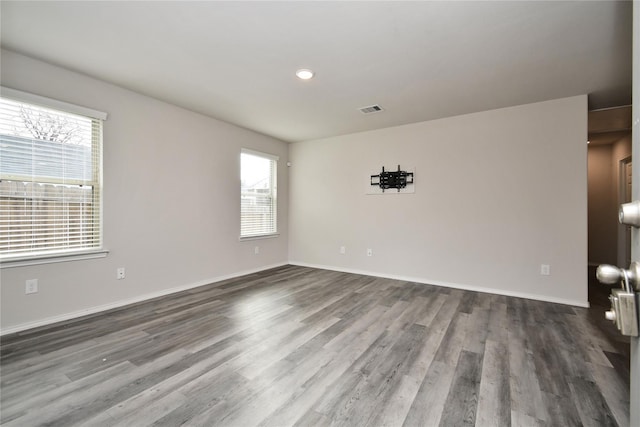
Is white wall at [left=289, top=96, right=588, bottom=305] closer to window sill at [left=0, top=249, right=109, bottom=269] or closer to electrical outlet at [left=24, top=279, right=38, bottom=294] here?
window sill at [left=0, top=249, right=109, bottom=269]

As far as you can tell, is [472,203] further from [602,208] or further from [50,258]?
[50,258]

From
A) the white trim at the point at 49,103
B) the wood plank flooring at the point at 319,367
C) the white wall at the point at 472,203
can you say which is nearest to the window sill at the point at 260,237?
the white wall at the point at 472,203

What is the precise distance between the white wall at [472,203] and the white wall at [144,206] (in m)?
1.80

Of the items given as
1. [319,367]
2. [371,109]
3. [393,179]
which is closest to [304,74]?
[371,109]

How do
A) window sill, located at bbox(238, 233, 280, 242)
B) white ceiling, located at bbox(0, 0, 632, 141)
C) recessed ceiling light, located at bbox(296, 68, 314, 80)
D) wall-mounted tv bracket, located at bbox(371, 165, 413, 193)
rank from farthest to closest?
window sill, located at bbox(238, 233, 280, 242)
wall-mounted tv bracket, located at bbox(371, 165, 413, 193)
recessed ceiling light, located at bbox(296, 68, 314, 80)
white ceiling, located at bbox(0, 0, 632, 141)

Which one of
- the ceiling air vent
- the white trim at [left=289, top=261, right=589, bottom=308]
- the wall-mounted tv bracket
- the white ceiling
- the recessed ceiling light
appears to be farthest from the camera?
the wall-mounted tv bracket

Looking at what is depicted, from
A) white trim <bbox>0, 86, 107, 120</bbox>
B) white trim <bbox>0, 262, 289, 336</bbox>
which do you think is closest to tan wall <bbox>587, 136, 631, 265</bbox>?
white trim <bbox>0, 262, 289, 336</bbox>

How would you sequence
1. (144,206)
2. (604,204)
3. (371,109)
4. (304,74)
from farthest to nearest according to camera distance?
(604,204), (371,109), (144,206), (304,74)

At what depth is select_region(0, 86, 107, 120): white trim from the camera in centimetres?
249

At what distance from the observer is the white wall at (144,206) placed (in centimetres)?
269

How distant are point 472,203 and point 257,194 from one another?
3.44 metres

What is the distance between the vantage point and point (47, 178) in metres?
2.75

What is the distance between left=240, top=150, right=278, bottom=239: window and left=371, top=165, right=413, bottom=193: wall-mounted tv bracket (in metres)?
1.93

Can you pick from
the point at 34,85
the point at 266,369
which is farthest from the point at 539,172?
the point at 34,85
